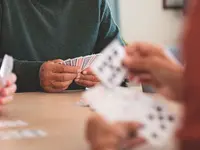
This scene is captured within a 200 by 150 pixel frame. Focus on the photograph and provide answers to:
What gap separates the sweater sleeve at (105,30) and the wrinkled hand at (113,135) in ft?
3.74

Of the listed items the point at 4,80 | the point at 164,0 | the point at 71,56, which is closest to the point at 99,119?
the point at 4,80

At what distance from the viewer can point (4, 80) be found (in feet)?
3.60

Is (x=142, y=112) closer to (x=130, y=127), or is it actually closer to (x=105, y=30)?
(x=130, y=127)

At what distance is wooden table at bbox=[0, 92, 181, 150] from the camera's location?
799 millimetres

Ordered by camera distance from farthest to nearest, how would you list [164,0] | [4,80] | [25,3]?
1. [164,0]
2. [25,3]
3. [4,80]

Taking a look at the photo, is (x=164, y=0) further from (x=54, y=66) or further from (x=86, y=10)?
(x=54, y=66)

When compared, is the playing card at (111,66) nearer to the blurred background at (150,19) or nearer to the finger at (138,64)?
the finger at (138,64)

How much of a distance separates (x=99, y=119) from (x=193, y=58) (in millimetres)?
238

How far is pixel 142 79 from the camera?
726 millimetres

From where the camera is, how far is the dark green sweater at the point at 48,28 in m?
1.68

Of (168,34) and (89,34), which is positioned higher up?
(89,34)

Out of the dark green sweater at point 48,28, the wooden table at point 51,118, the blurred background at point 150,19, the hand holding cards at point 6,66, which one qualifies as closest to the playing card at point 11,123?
the wooden table at point 51,118

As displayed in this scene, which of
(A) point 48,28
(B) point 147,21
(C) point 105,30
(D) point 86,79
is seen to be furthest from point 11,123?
(B) point 147,21

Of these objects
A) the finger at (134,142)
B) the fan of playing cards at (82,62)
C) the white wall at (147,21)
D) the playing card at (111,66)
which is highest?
the playing card at (111,66)
